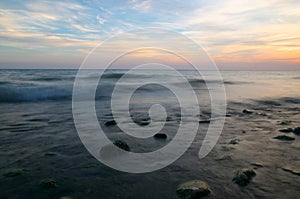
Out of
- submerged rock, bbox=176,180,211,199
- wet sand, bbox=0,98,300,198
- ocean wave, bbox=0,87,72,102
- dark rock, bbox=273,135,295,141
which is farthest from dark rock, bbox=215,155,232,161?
ocean wave, bbox=0,87,72,102

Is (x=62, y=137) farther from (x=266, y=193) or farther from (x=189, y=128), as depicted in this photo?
(x=266, y=193)

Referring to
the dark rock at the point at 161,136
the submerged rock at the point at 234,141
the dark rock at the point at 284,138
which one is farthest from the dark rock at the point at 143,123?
the dark rock at the point at 284,138

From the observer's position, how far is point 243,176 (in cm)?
327

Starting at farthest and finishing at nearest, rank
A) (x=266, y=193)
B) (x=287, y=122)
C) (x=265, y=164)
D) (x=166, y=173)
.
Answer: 1. (x=287, y=122)
2. (x=265, y=164)
3. (x=166, y=173)
4. (x=266, y=193)

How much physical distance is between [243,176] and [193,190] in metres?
0.82

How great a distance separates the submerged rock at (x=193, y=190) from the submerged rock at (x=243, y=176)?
0.46 meters

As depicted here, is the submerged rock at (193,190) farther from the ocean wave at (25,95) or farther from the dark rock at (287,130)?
the ocean wave at (25,95)

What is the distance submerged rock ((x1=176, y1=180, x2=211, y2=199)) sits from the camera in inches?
113

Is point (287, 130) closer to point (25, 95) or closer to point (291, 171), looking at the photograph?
point (291, 171)

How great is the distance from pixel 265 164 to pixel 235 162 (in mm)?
448

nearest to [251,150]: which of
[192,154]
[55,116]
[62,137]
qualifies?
[192,154]

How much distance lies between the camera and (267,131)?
5809 mm

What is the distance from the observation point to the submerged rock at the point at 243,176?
319cm

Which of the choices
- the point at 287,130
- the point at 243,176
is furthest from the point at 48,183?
the point at 287,130
